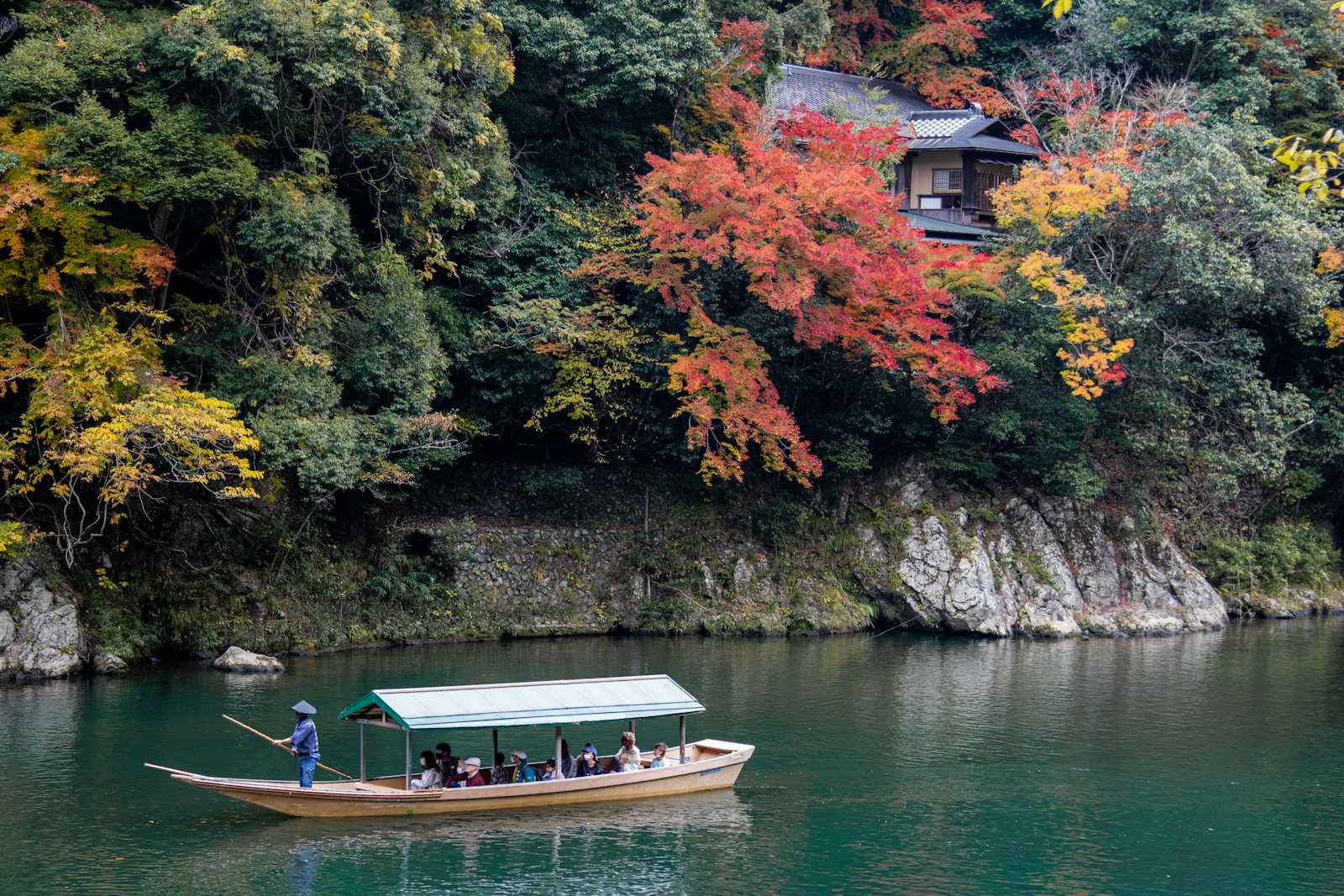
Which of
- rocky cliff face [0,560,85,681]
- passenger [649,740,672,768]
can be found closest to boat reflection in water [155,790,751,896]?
passenger [649,740,672,768]

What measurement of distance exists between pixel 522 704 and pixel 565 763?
1500mm

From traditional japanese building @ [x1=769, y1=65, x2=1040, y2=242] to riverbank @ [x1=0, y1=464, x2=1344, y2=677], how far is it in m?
13.3

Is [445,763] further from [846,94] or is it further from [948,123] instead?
[948,123]

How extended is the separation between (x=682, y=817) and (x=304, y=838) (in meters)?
5.77

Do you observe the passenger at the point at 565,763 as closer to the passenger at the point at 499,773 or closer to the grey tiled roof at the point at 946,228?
the passenger at the point at 499,773

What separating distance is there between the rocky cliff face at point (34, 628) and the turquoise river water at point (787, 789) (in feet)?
1.96

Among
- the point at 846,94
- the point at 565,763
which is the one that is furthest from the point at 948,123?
the point at 565,763

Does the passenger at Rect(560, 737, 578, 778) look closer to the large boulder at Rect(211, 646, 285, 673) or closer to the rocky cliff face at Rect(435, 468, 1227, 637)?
the large boulder at Rect(211, 646, 285, 673)

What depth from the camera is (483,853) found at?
58.5 ft

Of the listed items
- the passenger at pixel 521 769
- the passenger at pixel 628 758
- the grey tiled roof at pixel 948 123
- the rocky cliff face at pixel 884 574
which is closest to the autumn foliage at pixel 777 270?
the rocky cliff face at pixel 884 574

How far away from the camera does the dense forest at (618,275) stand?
27.1m

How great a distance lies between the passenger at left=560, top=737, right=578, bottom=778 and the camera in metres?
20.6

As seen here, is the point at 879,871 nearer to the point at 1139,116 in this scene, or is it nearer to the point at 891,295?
the point at 891,295

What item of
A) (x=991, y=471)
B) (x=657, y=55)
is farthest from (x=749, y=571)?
(x=657, y=55)
